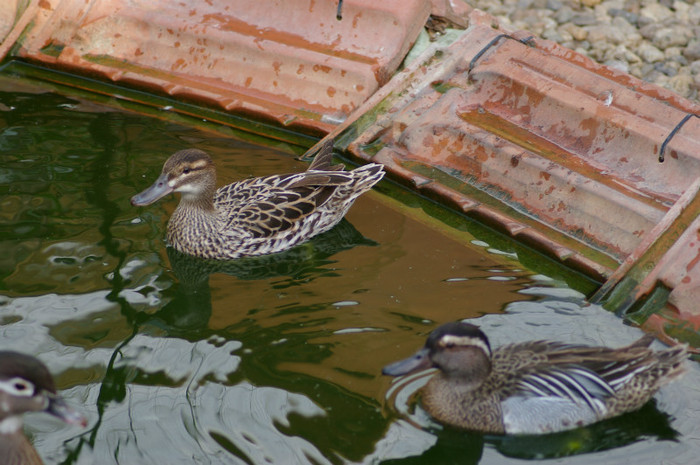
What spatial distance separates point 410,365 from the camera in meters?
5.29

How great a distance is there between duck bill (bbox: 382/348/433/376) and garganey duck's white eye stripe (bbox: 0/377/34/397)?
6.44 feet

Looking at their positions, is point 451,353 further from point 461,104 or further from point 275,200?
point 461,104

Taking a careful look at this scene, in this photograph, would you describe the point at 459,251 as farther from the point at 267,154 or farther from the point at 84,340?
the point at 84,340

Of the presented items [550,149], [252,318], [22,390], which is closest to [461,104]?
[550,149]

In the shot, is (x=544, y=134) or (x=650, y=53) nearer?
(x=544, y=134)

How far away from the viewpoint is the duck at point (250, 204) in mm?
6953

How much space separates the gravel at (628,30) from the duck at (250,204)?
11.8 ft

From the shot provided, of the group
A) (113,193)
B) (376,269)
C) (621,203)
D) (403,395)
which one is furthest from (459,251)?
(113,193)

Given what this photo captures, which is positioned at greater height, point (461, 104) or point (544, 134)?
point (544, 134)

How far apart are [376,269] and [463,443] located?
1792 millimetres

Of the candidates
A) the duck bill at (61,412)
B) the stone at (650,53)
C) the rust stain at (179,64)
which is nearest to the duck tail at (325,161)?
the rust stain at (179,64)

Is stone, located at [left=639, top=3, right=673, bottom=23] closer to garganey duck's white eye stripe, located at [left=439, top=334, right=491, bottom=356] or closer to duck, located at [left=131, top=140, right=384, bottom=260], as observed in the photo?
duck, located at [left=131, top=140, right=384, bottom=260]

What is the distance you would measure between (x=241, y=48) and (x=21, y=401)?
4929 millimetres

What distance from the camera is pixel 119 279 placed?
641cm
